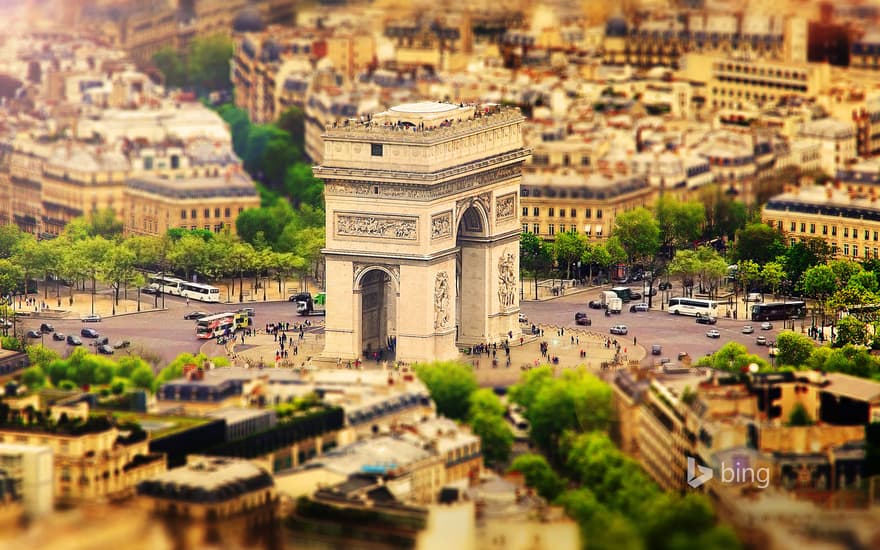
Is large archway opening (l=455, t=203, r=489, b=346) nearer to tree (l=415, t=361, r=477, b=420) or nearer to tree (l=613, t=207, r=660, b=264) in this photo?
tree (l=415, t=361, r=477, b=420)

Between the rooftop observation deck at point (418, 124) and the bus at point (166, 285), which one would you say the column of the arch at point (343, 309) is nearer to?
the rooftop observation deck at point (418, 124)

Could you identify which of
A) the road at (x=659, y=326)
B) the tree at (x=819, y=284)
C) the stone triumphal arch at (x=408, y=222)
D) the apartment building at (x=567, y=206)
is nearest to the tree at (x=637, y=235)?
the apartment building at (x=567, y=206)

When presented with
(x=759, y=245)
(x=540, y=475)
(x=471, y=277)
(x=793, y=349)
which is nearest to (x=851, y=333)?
(x=793, y=349)

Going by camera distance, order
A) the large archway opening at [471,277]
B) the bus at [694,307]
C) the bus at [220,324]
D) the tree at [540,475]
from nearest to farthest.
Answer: the tree at [540,475], the large archway opening at [471,277], the bus at [220,324], the bus at [694,307]

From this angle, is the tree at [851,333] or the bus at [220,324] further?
the bus at [220,324]

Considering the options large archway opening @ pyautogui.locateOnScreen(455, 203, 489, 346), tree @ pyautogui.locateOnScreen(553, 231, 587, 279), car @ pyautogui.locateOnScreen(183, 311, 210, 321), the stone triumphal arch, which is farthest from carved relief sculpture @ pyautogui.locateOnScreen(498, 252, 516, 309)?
tree @ pyautogui.locateOnScreen(553, 231, 587, 279)

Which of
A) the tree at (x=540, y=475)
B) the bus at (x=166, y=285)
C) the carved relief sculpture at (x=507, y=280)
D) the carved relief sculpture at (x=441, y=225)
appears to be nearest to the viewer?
the tree at (x=540, y=475)

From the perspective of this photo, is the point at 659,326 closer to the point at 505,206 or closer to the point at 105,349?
the point at 505,206
